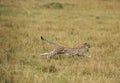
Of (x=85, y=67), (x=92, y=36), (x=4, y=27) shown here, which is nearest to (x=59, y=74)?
(x=85, y=67)

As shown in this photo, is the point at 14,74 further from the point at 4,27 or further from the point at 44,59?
the point at 4,27

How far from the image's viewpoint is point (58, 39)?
1266 centimetres

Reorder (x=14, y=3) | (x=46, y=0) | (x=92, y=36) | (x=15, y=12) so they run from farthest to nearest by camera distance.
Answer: (x=46, y=0), (x=14, y=3), (x=15, y=12), (x=92, y=36)

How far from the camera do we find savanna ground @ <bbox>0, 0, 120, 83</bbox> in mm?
7883

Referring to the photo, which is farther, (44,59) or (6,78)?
(44,59)

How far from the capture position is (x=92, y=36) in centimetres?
1354

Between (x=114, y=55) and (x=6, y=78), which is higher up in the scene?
(x=6, y=78)

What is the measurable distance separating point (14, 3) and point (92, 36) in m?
10.1

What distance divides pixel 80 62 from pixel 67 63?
37 centimetres

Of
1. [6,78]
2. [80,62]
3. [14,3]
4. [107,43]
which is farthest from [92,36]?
[14,3]

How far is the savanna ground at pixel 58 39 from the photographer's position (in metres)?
7.88

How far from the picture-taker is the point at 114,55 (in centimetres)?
1045

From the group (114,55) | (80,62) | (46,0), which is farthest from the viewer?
(46,0)

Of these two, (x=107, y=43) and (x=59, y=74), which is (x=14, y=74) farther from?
(x=107, y=43)
